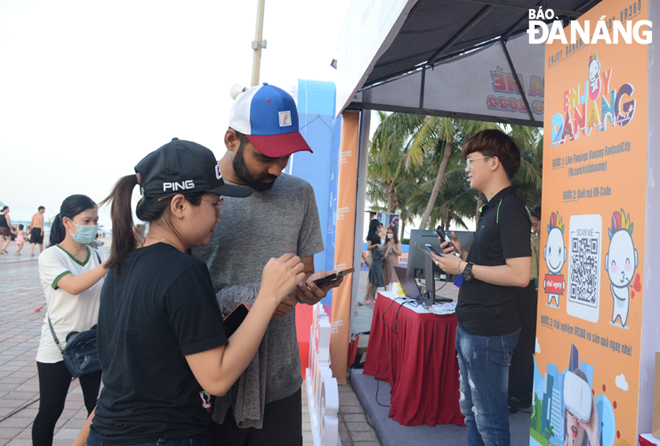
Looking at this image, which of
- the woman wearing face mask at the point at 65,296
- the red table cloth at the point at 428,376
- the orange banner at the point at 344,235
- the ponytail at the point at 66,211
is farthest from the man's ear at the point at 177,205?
the orange banner at the point at 344,235

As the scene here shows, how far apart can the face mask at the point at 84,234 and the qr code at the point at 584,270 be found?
2722 millimetres

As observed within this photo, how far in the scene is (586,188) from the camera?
1.59m

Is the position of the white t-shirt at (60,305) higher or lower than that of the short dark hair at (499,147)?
lower

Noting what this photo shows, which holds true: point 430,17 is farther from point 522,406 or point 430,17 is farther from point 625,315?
point 522,406

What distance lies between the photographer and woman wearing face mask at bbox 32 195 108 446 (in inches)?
91.4

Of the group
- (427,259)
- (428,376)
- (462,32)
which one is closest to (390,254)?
(427,259)

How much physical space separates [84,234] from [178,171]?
1.88 metres

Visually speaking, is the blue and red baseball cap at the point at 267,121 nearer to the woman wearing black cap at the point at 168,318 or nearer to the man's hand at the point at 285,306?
the woman wearing black cap at the point at 168,318

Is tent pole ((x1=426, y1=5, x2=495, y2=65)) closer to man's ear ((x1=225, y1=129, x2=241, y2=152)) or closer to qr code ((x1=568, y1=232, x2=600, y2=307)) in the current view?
qr code ((x1=568, y1=232, x2=600, y2=307))

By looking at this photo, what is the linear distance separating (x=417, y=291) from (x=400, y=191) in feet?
76.8

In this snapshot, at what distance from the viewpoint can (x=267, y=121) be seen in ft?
4.61

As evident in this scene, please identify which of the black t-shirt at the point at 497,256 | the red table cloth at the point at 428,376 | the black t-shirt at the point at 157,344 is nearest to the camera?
the black t-shirt at the point at 157,344

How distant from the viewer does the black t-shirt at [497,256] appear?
2.12m

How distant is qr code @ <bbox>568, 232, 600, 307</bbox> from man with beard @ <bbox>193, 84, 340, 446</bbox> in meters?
0.96
